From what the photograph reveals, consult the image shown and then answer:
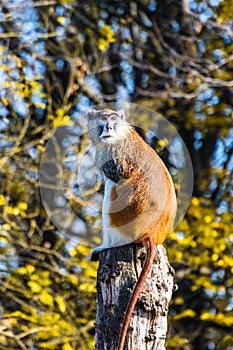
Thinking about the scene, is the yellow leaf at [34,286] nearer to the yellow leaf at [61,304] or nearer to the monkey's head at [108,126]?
the yellow leaf at [61,304]

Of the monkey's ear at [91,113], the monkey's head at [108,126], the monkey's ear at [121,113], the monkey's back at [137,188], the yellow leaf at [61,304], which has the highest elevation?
the yellow leaf at [61,304]

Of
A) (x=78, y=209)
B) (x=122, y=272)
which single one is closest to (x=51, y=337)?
(x=78, y=209)

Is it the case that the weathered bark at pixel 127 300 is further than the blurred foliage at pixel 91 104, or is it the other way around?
the blurred foliage at pixel 91 104

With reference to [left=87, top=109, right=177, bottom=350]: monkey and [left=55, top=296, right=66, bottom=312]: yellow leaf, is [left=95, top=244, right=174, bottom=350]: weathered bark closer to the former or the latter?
[left=87, top=109, right=177, bottom=350]: monkey

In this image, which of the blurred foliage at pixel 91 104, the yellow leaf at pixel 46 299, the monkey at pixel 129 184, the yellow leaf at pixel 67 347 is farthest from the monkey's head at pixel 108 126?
the yellow leaf at pixel 67 347

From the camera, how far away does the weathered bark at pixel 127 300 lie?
2.32 metres

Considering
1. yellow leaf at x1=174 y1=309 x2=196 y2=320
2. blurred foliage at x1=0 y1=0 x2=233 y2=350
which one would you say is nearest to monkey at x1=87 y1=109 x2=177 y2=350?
blurred foliage at x1=0 y1=0 x2=233 y2=350

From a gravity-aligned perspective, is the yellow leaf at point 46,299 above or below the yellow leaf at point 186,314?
below

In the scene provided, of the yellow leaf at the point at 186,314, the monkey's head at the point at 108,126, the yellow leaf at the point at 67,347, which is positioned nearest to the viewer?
A: the monkey's head at the point at 108,126

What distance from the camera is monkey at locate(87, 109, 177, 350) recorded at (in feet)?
8.23

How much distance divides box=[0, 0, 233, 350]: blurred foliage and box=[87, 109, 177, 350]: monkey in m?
2.71

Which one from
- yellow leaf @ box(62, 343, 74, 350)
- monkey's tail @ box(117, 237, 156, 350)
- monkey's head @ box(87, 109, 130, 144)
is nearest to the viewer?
monkey's tail @ box(117, 237, 156, 350)

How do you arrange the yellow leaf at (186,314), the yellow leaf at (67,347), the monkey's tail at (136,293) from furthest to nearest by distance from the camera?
the yellow leaf at (186,314), the yellow leaf at (67,347), the monkey's tail at (136,293)

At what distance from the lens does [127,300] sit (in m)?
2.33
